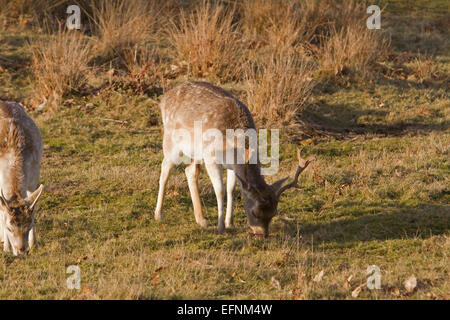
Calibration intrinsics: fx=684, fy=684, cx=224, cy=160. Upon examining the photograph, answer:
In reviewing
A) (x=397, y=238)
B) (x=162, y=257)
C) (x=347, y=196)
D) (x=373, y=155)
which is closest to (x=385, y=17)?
(x=373, y=155)

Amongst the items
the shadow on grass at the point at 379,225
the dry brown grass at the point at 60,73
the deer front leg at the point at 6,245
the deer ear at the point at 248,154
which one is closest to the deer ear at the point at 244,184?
the deer ear at the point at 248,154

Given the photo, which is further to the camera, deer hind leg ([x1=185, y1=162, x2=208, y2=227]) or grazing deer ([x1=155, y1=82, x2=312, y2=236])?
deer hind leg ([x1=185, y1=162, x2=208, y2=227])

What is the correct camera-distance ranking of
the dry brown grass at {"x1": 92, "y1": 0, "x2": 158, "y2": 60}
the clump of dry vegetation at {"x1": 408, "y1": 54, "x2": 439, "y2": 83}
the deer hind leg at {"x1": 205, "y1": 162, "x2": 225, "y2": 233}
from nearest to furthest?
1. the deer hind leg at {"x1": 205, "y1": 162, "x2": 225, "y2": 233}
2. the clump of dry vegetation at {"x1": 408, "y1": 54, "x2": 439, "y2": 83}
3. the dry brown grass at {"x1": 92, "y1": 0, "x2": 158, "y2": 60}

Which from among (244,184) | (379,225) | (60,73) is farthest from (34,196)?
(60,73)

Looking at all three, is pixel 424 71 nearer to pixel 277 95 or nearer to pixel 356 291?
pixel 277 95

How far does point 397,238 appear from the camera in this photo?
9.41m

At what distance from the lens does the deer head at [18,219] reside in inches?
332

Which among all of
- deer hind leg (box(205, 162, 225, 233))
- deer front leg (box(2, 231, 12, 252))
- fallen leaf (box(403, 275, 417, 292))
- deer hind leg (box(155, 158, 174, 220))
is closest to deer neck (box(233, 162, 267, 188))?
deer hind leg (box(205, 162, 225, 233))

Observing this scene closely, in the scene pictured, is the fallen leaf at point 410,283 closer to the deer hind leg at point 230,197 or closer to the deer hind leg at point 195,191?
the deer hind leg at point 230,197

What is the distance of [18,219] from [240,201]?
12.6ft

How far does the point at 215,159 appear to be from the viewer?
938cm

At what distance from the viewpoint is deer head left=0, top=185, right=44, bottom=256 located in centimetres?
845

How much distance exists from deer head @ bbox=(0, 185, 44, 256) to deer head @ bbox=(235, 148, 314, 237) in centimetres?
264

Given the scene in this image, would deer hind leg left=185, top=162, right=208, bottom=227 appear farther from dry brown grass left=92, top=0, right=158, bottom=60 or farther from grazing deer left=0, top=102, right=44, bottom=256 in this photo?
dry brown grass left=92, top=0, right=158, bottom=60
